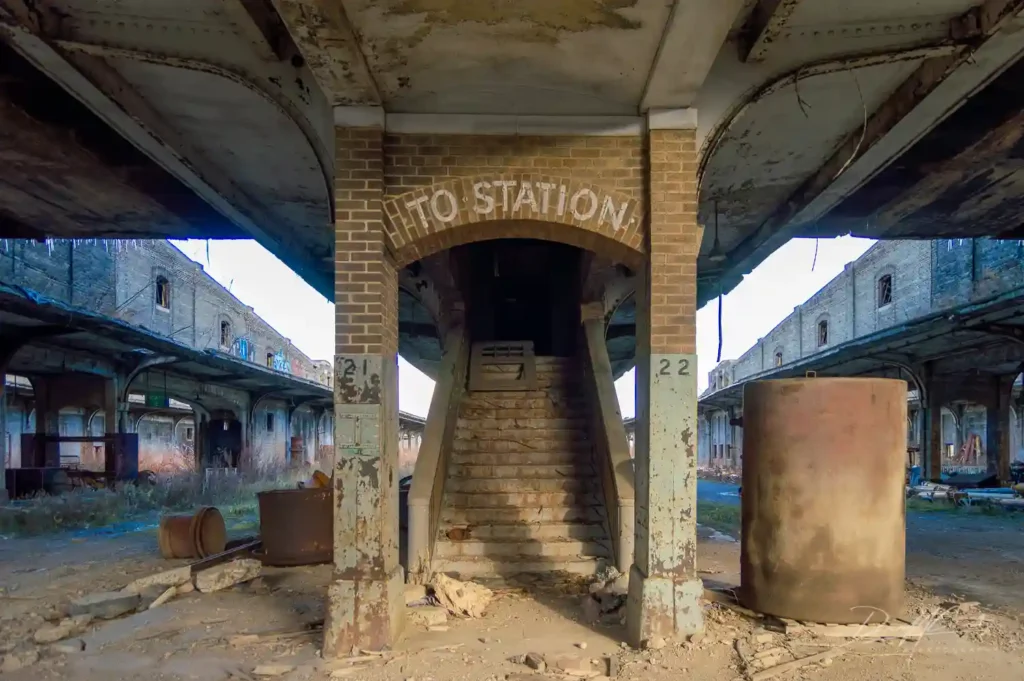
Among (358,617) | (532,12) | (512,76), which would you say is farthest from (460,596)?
(532,12)

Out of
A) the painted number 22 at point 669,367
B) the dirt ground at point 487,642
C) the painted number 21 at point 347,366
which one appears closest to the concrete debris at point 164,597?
the dirt ground at point 487,642

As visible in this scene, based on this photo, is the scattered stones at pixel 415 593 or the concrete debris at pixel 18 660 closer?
the concrete debris at pixel 18 660

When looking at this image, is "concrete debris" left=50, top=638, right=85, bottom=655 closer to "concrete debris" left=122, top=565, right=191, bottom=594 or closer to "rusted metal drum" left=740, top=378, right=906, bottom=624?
"concrete debris" left=122, top=565, right=191, bottom=594

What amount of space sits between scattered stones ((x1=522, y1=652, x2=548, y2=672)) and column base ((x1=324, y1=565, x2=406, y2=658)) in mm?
1118

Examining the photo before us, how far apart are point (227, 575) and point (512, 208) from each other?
519 cm

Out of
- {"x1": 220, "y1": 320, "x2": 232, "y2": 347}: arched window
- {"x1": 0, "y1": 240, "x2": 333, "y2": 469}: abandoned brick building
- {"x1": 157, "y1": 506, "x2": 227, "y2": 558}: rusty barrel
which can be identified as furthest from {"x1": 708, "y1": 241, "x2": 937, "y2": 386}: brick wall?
{"x1": 220, "y1": 320, "x2": 232, "y2": 347}: arched window

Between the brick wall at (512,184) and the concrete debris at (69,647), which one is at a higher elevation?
the brick wall at (512,184)

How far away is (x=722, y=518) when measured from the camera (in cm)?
1370

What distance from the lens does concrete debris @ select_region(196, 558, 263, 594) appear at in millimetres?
7320

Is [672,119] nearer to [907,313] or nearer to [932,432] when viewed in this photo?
[932,432]

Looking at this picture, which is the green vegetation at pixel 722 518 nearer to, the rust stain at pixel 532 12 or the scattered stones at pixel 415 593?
the scattered stones at pixel 415 593

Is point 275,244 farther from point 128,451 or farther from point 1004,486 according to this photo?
point 1004,486

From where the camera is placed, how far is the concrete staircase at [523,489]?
8070 millimetres

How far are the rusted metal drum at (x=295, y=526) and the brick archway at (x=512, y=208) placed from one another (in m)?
4.04
